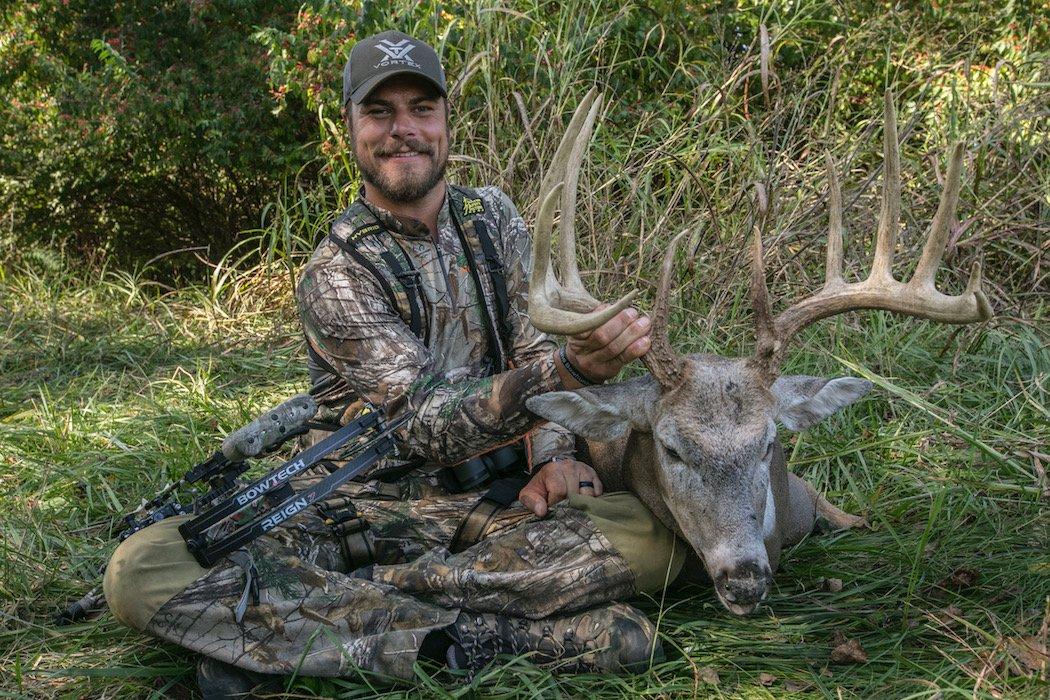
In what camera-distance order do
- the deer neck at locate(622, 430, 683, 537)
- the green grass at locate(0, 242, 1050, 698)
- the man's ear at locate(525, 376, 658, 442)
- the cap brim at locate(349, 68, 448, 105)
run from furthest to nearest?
the cap brim at locate(349, 68, 448, 105)
the deer neck at locate(622, 430, 683, 537)
the man's ear at locate(525, 376, 658, 442)
the green grass at locate(0, 242, 1050, 698)

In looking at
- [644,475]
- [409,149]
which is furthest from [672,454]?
[409,149]

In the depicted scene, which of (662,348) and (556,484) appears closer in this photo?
(662,348)

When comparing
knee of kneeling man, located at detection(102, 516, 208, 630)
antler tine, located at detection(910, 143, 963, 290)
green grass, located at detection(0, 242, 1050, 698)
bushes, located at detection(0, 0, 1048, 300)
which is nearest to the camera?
antler tine, located at detection(910, 143, 963, 290)

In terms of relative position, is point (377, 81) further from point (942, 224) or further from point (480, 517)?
point (942, 224)

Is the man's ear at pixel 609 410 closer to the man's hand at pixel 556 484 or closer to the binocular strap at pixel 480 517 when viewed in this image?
the man's hand at pixel 556 484

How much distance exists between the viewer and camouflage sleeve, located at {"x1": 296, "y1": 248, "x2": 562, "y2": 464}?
3.46 m

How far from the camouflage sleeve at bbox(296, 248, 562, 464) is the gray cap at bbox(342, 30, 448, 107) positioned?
2.61ft

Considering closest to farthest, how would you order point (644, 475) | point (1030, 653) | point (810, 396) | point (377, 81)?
point (1030, 653), point (810, 396), point (644, 475), point (377, 81)

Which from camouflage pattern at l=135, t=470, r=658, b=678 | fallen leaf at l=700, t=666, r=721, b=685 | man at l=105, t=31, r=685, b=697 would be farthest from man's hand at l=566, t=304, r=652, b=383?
fallen leaf at l=700, t=666, r=721, b=685

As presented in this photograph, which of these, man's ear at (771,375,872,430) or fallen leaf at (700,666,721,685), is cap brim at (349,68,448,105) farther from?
fallen leaf at (700,666,721,685)

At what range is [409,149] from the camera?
13.7 ft

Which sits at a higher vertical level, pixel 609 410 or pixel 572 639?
pixel 609 410

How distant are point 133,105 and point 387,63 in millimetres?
6051

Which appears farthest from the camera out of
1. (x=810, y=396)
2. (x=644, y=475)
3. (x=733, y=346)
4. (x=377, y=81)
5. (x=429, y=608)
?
(x=733, y=346)
